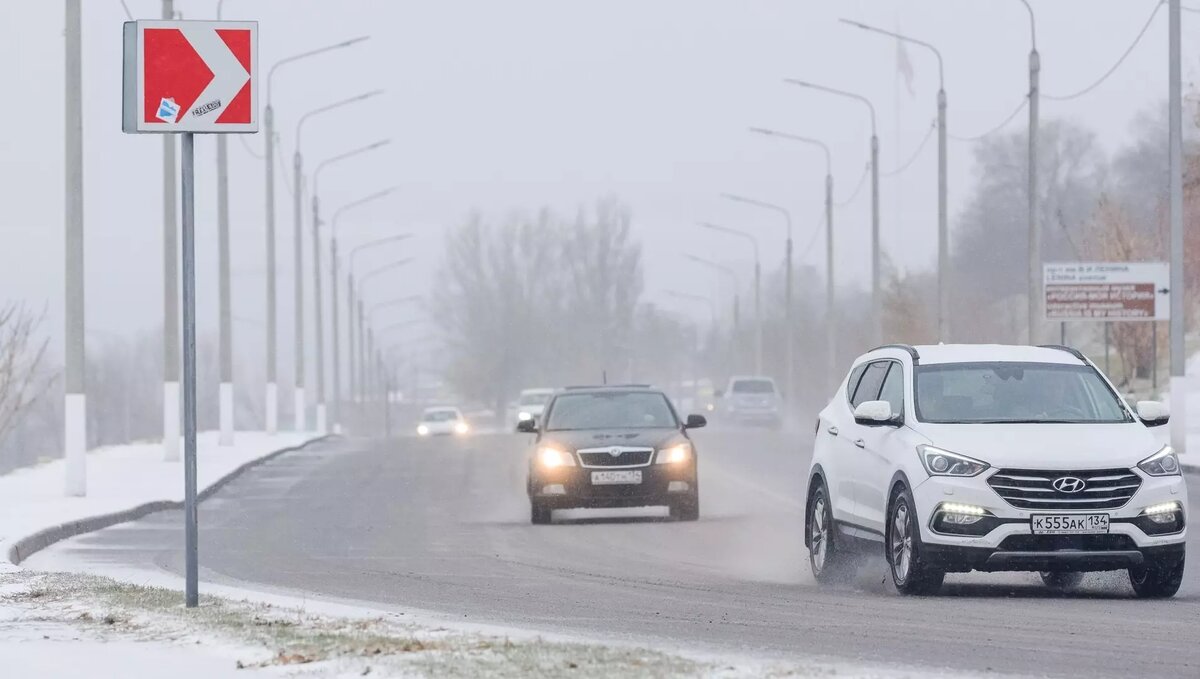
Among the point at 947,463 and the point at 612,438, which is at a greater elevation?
the point at 947,463

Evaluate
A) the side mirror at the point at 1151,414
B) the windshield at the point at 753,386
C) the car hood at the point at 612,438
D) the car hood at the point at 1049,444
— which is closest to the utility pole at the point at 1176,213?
the car hood at the point at 612,438

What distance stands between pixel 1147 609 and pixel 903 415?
214 cm

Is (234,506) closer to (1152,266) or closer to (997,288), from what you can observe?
(1152,266)

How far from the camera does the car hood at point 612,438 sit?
22.4m

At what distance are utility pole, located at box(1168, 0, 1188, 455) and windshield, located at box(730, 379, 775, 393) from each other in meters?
41.2

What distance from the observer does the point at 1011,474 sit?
1238 centimetres

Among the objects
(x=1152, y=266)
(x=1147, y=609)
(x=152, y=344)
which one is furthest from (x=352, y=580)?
(x=152, y=344)

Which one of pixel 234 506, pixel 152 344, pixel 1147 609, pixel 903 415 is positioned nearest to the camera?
pixel 1147 609

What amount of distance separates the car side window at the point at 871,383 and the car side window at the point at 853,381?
0.10 feet

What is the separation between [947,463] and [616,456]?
988 cm

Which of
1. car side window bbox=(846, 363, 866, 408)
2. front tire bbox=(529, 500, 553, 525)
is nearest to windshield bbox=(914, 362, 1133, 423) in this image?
car side window bbox=(846, 363, 866, 408)

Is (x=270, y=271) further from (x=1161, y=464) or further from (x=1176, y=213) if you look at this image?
(x=1161, y=464)

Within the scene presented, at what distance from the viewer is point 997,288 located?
353 feet

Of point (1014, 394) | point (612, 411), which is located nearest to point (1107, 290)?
point (612, 411)
